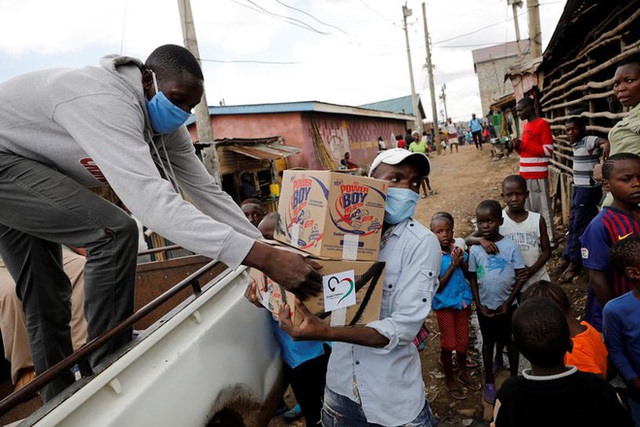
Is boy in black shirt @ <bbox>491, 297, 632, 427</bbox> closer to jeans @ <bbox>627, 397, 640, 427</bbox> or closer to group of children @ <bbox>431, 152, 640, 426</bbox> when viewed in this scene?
group of children @ <bbox>431, 152, 640, 426</bbox>

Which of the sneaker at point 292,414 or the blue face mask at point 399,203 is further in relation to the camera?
the sneaker at point 292,414

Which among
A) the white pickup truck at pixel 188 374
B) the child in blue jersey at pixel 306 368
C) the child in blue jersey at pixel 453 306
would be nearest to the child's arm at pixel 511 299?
the child in blue jersey at pixel 453 306

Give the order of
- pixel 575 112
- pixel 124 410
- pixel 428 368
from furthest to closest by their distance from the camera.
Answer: pixel 575 112 < pixel 428 368 < pixel 124 410

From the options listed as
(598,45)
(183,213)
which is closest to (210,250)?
(183,213)

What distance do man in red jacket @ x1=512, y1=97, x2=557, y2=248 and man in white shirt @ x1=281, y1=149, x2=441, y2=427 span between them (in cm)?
422

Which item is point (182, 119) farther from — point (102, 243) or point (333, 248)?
point (333, 248)

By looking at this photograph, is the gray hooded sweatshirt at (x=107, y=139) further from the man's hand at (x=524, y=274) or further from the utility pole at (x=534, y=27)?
the utility pole at (x=534, y=27)

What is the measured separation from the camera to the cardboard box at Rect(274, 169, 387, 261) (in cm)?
133

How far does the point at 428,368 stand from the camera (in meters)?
3.62

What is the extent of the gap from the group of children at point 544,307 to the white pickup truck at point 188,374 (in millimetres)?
1115

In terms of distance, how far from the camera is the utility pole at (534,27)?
924cm

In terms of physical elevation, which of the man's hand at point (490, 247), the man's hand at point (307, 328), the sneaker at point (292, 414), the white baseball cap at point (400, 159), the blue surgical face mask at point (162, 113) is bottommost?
the sneaker at point (292, 414)

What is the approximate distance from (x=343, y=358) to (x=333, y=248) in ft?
1.87

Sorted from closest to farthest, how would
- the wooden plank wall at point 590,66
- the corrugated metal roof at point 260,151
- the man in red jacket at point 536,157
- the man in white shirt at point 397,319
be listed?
the man in white shirt at point 397,319, the wooden plank wall at point 590,66, the man in red jacket at point 536,157, the corrugated metal roof at point 260,151
